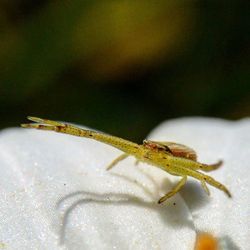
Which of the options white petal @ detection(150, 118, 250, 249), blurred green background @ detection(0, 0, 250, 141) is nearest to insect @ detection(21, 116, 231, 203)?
white petal @ detection(150, 118, 250, 249)

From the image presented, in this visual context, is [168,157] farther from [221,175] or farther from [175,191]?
[221,175]

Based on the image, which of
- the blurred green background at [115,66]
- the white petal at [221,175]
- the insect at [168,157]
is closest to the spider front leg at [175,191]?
the insect at [168,157]

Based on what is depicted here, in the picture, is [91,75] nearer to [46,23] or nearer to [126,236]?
[46,23]

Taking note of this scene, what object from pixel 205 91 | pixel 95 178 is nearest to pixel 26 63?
pixel 205 91

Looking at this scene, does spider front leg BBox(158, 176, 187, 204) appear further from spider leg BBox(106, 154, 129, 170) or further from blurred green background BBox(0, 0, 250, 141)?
blurred green background BBox(0, 0, 250, 141)

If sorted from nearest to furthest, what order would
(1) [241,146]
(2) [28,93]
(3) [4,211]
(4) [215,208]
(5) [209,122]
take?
Answer: (3) [4,211] → (4) [215,208] → (1) [241,146] → (5) [209,122] → (2) [28,93]

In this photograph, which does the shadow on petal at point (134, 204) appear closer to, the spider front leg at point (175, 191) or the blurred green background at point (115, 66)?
the spider front leg at point (175, 191)

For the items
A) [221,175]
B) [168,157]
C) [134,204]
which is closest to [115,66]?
[221,175]
